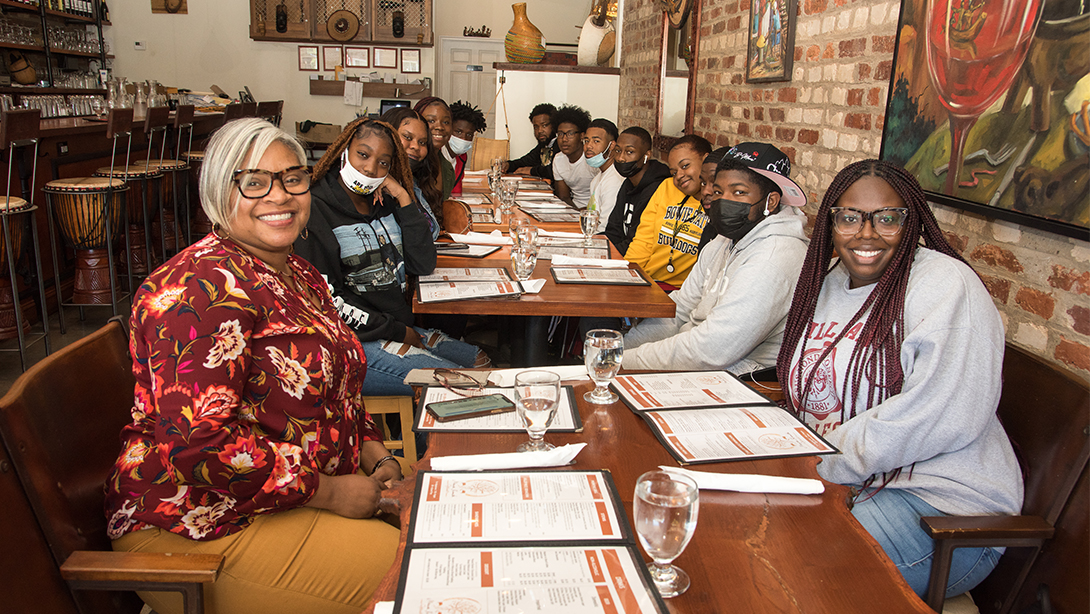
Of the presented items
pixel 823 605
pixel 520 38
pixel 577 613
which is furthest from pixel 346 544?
pixel 520 38

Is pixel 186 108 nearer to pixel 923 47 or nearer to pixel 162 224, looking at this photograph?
pixel 162 224

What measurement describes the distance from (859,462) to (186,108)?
17.7ft

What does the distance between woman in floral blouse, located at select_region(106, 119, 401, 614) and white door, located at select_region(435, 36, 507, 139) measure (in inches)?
325

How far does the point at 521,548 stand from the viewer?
0.98m

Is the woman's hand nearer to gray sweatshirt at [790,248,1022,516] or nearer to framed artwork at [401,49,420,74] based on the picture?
gray sweatshirt at [790,248,1022,516]

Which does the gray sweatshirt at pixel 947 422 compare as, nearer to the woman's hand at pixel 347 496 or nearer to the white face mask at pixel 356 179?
the woman's hand at pixel 347 496

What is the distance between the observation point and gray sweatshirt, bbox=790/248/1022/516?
143cm

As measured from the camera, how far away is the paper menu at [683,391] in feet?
4.97

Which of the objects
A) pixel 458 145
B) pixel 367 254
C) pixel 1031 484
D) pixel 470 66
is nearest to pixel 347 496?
pixel 367 254

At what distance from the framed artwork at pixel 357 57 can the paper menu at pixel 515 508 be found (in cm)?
927

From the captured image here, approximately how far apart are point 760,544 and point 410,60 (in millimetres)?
9426

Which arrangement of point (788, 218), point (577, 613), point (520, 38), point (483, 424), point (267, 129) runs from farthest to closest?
point (520, 38) < point (788, 218) < point (267, 129) < point (483, 424) < point (577, 613)

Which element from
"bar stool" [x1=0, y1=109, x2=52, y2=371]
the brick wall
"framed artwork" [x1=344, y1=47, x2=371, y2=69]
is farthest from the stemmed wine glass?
"framed artwork" [x1=344, y1=47, x2=371, y2=69]

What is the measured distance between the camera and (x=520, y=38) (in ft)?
23.5
